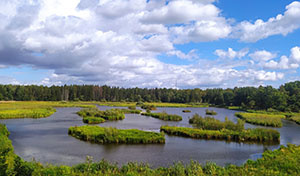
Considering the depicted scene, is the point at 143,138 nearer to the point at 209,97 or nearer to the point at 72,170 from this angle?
the point at 72,170

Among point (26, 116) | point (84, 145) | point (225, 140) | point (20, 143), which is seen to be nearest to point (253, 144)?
point (225, 140)

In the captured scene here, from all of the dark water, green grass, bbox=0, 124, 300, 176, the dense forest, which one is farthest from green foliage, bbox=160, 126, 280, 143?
the dense forest

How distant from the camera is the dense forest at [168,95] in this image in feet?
341

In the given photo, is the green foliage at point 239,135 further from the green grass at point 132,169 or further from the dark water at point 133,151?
the green grass at point 132,169

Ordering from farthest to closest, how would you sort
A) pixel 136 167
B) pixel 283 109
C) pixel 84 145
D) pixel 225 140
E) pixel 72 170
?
1. pixel 283 109
2. pixel 225 140
3. pixel 84 145
4. pixel 136 167
5. pixel 72 170

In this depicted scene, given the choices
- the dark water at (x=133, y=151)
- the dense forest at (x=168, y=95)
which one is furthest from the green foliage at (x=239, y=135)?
Result: the dense forest at (x=168, y=95)

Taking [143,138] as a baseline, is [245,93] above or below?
above

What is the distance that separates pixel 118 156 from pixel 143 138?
809cm

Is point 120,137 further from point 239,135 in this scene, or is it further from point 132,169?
point 239,135

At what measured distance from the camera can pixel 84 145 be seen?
30266 mm

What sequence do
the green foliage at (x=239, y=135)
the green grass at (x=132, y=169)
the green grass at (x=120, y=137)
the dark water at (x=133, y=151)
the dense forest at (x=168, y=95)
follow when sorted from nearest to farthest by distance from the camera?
the green grass at (x=132, y=169) < the dark water at (x=133, y=151) < the green grass at (x=120, y=137) < the green foliage at (x=239, y=135) < the dense forest at (x=168, y=95)

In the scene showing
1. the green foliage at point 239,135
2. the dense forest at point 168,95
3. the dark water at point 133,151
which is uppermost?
the dense forest at point 168,95

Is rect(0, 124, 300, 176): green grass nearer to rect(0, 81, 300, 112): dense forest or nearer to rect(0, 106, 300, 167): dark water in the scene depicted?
rect(0, 106, 300, 167): dark water

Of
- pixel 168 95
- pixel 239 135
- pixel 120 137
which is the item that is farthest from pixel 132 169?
pixel 168 95
